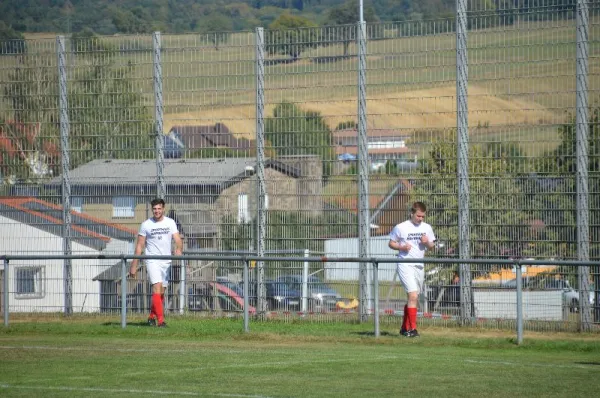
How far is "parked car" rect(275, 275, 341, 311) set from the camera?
18891mm

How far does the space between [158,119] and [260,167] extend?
84.6 inches

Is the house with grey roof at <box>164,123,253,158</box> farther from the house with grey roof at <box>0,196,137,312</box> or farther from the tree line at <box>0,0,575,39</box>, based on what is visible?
the tree line at <box>0,0,575,39</box>

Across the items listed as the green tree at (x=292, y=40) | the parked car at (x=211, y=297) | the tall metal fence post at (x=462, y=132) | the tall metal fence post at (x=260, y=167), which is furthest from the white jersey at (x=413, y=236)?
the green tree at (x=292, y=40)

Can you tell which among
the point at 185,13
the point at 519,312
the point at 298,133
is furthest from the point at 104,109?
the point at 185,13

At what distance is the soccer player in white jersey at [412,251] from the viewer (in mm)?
16094

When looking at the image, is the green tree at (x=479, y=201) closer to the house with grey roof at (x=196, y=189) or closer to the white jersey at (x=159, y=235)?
the house with grey roof at (x=196, y=189)

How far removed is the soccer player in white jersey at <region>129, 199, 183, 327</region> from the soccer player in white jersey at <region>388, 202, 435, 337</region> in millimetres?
3495

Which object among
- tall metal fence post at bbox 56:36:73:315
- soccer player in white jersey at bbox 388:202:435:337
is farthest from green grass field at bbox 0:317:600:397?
tall metal fence post at bbox 56:36:73:315

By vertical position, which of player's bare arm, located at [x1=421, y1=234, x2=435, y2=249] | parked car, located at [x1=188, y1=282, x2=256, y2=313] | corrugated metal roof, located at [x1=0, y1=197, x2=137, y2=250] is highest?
corrugated metal roof, located at [x1=0, y1=197, x2=137, y2=250]

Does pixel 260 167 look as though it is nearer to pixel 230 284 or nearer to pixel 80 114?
pixel 230 284

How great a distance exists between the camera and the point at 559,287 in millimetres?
17531

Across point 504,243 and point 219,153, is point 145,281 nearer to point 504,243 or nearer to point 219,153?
point 219,153

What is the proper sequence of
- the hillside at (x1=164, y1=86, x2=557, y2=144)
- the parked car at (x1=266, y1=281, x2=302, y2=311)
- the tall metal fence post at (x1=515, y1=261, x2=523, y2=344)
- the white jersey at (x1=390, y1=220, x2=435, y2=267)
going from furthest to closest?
the parked car at (x1=266, y1=281, x2=302, y2=311) < the hillside at (x1=164, y1=86, x2=557, y2=144) < the white jersey at (x1=390, y1=220, x2=435, y2=267) < the tall metal fence post at (x1=515, y1=261, x2=523, y2=344)

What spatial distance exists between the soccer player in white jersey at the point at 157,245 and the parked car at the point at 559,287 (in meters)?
5.35
